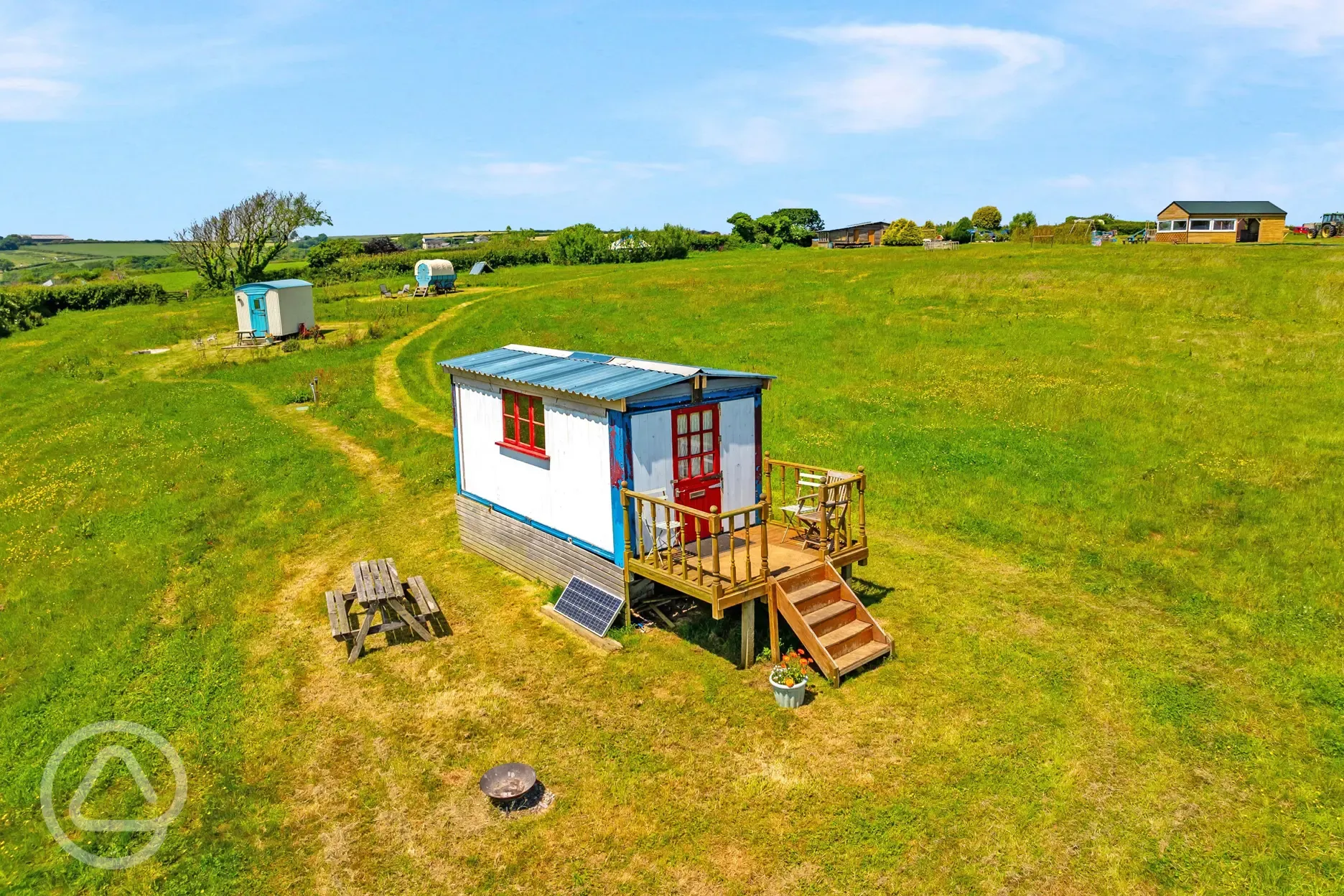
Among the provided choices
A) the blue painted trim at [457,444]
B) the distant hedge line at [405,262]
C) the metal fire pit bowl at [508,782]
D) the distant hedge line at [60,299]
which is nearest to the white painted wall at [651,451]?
the metal fire pit bowl at [508,782]

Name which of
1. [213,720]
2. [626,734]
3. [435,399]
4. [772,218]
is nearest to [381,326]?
[435,399]

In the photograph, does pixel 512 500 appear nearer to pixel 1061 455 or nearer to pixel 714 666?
pixel 714 666

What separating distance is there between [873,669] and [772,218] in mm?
86963

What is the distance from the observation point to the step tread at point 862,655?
11.7 m

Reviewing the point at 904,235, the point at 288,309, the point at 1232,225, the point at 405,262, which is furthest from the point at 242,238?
the point at 1232,225

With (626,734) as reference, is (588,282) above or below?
above

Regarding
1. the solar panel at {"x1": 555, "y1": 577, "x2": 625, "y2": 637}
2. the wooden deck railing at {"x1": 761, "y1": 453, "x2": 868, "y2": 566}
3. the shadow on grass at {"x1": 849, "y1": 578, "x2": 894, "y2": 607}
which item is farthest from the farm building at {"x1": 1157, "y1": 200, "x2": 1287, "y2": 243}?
the solar panel at {"x1": 555, "y1": 577, "x2": 625, "y2": 637}

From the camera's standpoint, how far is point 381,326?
1631 inches

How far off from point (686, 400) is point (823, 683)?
5.04 m

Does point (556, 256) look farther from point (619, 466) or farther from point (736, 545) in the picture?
point (619, 466)

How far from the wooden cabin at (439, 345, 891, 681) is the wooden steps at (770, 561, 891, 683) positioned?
25mm

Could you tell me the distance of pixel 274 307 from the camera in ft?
129

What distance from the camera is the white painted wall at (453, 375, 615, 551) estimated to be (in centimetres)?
1332

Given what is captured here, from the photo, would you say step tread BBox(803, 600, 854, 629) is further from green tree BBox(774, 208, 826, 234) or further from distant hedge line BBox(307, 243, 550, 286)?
green tree BBox(774, 208, 826, 234)
